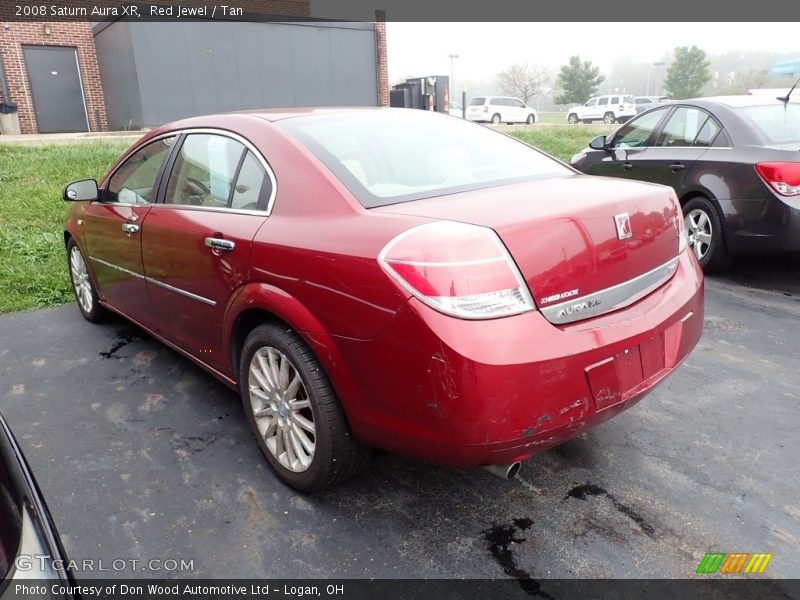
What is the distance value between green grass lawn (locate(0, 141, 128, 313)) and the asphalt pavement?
7.16 feet

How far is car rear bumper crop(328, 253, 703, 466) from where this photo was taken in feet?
6.17

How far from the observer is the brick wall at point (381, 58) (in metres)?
19.6

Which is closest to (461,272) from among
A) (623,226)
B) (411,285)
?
(411,285)

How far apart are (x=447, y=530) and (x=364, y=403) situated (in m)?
0.62

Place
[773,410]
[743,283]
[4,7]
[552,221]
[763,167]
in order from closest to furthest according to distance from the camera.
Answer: [552,221] → [773,410] → [763,167] → [743,283] → [4,7]

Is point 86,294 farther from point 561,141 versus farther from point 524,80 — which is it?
point 524,80

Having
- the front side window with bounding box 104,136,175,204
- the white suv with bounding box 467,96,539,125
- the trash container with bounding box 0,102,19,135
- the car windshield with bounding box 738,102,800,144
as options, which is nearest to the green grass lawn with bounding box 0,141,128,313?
the front side window with bounding box 104,136,175,204

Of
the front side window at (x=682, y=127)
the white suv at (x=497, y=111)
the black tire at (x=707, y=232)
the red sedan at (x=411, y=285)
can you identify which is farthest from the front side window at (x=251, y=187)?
the white suv at (x=497, y=111)

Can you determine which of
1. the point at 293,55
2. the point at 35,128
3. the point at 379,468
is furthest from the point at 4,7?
the point at 379,468

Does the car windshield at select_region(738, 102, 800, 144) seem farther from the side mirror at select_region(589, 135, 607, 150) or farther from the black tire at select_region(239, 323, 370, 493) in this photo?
the black tire at select_region(239, 323, 370, 493)

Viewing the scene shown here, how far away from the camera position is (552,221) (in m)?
2.07

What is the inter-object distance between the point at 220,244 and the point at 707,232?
4.46m

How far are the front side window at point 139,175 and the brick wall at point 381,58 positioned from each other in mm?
17294

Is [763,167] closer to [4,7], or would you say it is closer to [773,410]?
[773,410]
